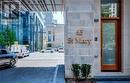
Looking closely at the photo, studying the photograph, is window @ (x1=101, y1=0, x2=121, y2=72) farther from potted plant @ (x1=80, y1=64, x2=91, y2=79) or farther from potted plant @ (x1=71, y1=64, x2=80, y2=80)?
potted plant @ (x1=71, y1=64, x2=80, y2=80)

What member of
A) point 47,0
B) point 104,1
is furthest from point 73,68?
point 47,0

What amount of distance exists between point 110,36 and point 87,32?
1.31 m

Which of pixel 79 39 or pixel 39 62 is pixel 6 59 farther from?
pixel 79 39

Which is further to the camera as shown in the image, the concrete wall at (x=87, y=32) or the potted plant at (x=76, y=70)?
the concrete wall at (x=87, y=32)

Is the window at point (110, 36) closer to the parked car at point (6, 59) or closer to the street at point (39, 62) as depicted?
the parked car at point (6, 59)

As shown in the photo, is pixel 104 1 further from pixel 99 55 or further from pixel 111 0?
pixel 99 55

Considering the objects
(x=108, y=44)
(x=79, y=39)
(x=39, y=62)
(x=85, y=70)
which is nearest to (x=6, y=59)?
(x=39, y=62)

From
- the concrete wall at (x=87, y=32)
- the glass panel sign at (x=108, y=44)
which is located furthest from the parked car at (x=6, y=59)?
the glass panel sign at (x=108, y=44)

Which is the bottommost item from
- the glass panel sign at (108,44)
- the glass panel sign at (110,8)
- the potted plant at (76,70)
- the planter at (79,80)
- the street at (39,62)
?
the street at (39,62)

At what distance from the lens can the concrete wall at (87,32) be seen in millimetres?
15438

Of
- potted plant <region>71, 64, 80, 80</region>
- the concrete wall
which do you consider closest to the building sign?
the concrete wall

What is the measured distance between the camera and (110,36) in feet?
53.1

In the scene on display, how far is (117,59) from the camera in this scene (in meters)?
16.2

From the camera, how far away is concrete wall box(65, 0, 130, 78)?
15.4 m
